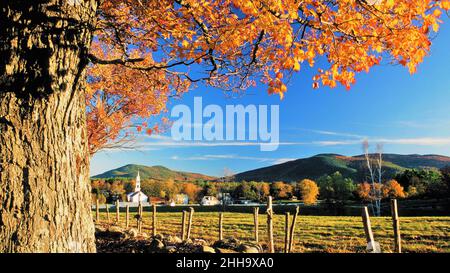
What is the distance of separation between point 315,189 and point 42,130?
258 ft

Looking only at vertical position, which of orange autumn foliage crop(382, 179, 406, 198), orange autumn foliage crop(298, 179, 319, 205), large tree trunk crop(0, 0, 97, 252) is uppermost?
large tree trunk crop(0, 0, 97, 252)

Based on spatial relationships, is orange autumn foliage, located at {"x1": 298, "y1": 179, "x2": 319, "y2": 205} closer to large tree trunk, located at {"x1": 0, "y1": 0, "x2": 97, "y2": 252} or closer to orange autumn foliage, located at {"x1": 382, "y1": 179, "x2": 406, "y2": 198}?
orange autumn foliage, located at {"x1": 382, "y1": 179, "x2": 406, "y2": 198}

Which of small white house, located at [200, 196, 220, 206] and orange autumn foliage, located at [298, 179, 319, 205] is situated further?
small white house, located at [200, 196, 220, 206]

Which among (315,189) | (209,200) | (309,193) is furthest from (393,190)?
(209,200)

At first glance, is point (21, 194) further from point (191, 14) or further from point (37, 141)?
point (191, 14)

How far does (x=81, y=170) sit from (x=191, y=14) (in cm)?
361

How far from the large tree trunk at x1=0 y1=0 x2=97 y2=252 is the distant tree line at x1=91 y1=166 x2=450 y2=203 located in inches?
1397

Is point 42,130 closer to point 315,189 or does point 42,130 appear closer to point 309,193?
point 309,193

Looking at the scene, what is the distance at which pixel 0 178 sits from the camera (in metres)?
4.55

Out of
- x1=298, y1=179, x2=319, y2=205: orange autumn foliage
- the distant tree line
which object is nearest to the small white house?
the distant tree line

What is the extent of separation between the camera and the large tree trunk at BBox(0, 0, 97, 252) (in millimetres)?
4531

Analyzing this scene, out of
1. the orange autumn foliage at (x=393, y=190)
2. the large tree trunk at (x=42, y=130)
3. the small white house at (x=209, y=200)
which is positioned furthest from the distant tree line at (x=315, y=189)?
the large tree trunk at (x=42, y=130)

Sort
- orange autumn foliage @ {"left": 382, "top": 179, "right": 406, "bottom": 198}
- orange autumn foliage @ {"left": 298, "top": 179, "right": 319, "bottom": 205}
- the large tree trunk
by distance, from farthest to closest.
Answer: orange autumn foliage @ {"left": 298, "top": 179, "right": 319, "bottom": 205} < orange autumn foliage @ {"left": 382, "top": 179, "right": 406, "bottom": 198} < the large tree trunk

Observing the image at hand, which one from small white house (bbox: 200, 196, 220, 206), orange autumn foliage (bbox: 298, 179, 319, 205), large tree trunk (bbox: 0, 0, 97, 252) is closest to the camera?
large tree trunk (bbox: 0, 0, 97, 252)
